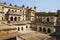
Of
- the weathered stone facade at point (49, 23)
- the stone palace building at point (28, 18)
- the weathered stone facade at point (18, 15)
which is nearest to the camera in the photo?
the weathered stone facade at point (18, 15)

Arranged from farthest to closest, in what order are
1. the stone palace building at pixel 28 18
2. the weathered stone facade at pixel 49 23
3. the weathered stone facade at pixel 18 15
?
the weathered stone facade at pixel 49 23 < the stone palace building at pixel 28 18 < the weathered stone facade at pixel 18 15

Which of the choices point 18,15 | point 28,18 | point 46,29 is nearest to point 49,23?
point 46,29

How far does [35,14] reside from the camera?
45875 mm

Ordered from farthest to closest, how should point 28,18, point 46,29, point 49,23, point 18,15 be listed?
point 28,18
point 18,15
point 46,29
point 49,23

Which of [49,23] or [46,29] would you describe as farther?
[46,29]

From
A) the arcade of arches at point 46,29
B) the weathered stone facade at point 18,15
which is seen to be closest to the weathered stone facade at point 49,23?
the arcade of arches at point 46,29

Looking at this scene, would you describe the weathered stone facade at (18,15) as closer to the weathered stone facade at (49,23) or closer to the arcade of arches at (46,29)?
the weathered stone facade at (49,23)

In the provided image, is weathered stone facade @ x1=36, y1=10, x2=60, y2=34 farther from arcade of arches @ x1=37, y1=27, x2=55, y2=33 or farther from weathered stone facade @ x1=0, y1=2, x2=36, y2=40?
weathered stone facade @ x1=0, y1=2, x2=36, y2=40

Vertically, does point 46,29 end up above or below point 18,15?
below

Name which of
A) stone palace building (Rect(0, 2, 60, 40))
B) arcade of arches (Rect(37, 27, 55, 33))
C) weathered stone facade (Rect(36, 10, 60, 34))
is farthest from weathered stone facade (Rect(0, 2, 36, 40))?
arcade of arches (Rect(37, 27, 55, 33))

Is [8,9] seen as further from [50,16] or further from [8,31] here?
[8,31]

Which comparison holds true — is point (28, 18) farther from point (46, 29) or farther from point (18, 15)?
point (46, 29)

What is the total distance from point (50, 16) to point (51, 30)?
6246mm

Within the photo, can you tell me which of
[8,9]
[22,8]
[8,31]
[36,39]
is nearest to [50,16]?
[22,8]
